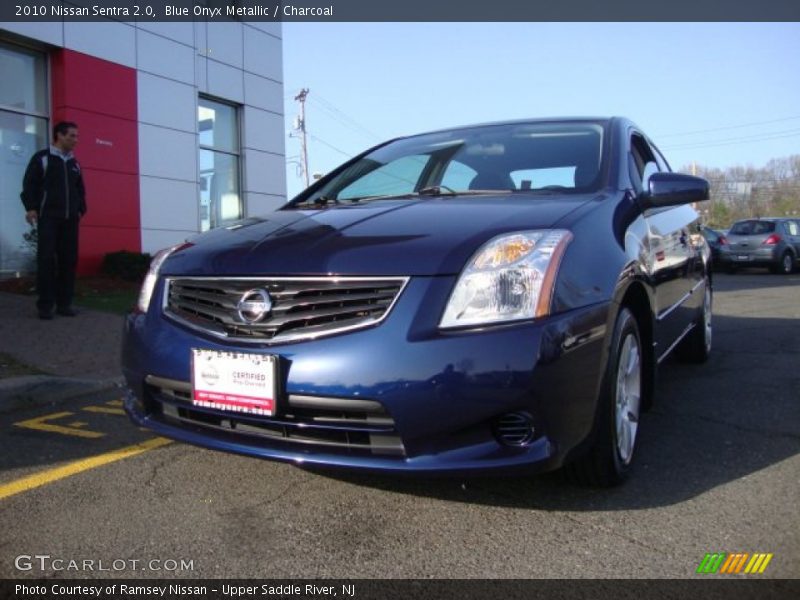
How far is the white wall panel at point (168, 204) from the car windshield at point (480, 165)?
772cm

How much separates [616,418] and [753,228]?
18818 mm

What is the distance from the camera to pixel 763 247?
18.3 m

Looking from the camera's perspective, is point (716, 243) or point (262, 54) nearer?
point (262, 54)

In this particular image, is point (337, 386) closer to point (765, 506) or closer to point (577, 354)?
point (577, 354)

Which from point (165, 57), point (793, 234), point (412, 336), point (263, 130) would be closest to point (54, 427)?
point (412, 336)

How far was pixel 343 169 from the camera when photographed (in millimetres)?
3910

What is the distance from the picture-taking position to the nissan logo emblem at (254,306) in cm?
228

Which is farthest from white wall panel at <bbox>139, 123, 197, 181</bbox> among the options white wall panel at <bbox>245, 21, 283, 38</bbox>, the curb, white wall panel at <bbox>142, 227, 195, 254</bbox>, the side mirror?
the side mirror

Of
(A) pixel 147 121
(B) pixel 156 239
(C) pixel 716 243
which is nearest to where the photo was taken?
(A) pixel 147 121

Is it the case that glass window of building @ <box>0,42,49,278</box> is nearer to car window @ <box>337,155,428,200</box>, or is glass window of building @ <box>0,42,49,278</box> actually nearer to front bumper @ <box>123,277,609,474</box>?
car window @ <box>337,155,428,200</box>

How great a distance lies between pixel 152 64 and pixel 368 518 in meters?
10.1

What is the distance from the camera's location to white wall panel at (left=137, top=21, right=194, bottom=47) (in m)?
10.7

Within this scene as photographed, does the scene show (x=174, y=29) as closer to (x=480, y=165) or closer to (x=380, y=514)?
(x=480, y=165)

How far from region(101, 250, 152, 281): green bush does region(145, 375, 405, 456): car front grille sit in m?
7.76
